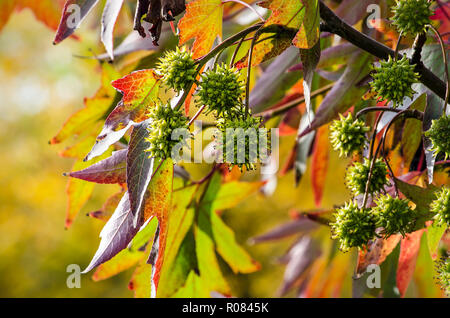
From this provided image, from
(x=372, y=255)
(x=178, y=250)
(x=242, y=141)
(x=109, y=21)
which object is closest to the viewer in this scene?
(x=242, y=141)

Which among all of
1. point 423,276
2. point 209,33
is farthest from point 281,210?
point 209,33

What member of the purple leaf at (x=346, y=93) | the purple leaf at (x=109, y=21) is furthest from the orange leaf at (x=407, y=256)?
the purple leaf at (x=109, y=21)

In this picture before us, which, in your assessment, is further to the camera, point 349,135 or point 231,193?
point 231,193

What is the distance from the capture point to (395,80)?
2.18 ft

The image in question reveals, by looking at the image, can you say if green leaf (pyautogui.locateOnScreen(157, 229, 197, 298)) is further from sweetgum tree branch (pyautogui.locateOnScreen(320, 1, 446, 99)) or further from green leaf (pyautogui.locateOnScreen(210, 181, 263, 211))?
sweetgum tree branch (pyautogui.locateOnScreen(320, 1, 446, 99))

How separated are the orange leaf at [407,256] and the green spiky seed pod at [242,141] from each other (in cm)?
48

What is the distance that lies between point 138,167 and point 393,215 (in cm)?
34

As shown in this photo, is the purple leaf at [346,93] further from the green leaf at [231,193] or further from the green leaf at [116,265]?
the green leaf at [116,265]

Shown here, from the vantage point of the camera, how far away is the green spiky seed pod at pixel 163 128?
2.00 ft

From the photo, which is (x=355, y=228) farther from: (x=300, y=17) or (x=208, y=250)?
(x=208, y=250)

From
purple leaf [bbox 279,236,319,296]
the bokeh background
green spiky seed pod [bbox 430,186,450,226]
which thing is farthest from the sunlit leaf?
the bokeh background

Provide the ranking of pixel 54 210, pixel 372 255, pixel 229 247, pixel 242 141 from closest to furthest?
pixel 242 141 < pixel 372 255 < pixel 229 247 < pixel 54 210

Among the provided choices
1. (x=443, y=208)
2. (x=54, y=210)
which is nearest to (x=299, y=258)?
(x=443, y=208)

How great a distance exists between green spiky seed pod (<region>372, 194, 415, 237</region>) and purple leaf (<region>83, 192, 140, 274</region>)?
1.05 ft
